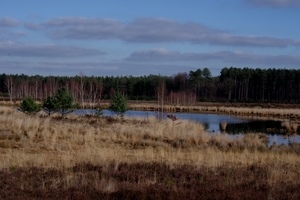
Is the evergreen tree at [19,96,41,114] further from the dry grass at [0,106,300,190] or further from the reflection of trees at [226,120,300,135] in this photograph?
the reflection of trees at [226,120,300,135]

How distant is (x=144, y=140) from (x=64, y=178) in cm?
991

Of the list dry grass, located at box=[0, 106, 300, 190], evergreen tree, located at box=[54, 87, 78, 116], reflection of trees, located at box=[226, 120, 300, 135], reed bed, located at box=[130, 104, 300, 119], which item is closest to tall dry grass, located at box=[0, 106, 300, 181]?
dry grass, located at box=[0, 106, 300, 190]

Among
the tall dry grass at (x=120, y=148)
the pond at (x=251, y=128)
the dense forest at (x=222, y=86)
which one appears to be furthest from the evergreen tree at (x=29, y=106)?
the dense forest at (x=222, y=86)

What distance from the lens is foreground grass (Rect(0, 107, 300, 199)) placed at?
841 centimetres

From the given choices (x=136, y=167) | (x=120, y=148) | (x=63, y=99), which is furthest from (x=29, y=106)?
(x=136, y=167)

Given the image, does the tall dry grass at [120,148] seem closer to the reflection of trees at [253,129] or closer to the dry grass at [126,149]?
the dry grass at [126,149]

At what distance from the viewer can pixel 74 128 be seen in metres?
21.5

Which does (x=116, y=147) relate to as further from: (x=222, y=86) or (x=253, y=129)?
(x=222, y=86)

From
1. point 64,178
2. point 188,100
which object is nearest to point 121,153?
point 64,178

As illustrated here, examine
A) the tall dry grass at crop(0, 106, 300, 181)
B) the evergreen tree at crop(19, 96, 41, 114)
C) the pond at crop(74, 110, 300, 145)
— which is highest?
the evergreen tree at crop(19, 96, 41, 114)

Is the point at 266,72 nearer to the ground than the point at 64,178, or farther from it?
farther from it

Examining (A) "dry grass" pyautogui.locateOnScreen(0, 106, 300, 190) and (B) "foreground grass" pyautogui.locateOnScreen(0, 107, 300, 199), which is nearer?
(B) "foreground grass" pyautogui.locateOnScreen(0, 107, 300, 199)

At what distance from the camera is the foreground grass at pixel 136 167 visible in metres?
8.41

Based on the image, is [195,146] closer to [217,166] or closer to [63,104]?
[217,166]
